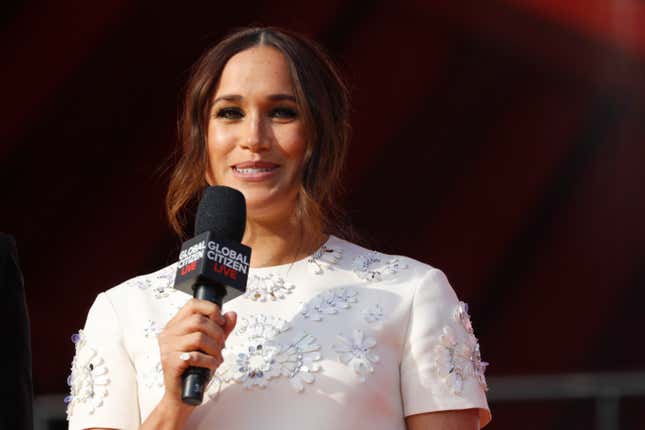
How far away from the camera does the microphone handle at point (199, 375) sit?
1.86 meters

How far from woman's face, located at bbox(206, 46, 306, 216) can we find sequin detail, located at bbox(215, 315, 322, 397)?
0.82ft

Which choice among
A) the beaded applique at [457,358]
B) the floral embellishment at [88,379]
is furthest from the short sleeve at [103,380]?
the beaded applique at [457,358]

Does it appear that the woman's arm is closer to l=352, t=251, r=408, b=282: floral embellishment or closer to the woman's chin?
l=352, t=251, r=408, b=282: floral embellishment

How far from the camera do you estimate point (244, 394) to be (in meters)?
2.29

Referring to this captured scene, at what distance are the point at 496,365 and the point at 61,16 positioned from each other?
7.07 feet

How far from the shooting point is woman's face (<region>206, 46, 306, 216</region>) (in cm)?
242

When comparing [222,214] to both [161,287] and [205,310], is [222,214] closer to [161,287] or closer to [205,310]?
[205,310]

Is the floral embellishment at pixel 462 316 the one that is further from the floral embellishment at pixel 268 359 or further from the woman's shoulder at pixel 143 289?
the woman's shoulder at pixel 143 289

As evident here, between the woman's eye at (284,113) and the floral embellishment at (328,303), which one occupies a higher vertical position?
the woman's eye at (284,113)

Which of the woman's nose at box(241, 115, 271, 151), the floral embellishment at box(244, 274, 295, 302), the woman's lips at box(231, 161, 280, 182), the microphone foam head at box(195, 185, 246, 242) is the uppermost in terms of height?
the woman's nose at box(241, 115, 271, 151)

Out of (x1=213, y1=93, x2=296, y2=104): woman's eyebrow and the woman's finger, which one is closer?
the woman's finger

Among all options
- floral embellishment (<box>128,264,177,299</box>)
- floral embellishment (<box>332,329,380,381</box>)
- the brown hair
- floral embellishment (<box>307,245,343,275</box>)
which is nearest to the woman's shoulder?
floral embellishment (<box>128,264,177,299</box>)

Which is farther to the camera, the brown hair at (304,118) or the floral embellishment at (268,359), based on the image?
the brown hair at (304,118)

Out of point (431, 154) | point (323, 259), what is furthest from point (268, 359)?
point (431, 154)
